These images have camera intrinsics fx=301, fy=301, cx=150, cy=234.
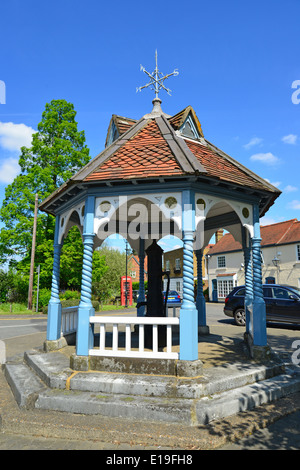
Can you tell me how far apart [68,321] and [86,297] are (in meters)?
3.04

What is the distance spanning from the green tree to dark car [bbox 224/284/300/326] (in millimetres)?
12016

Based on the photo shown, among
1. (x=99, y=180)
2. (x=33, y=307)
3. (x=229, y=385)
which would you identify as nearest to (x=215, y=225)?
(x=99, y=180)

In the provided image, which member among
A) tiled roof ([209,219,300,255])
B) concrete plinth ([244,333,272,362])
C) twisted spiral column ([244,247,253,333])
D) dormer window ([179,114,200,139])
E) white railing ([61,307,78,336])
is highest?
tiled roof ([209,219,300,255])

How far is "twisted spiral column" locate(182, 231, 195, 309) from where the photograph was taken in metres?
5.25

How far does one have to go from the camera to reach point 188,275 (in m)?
5.36

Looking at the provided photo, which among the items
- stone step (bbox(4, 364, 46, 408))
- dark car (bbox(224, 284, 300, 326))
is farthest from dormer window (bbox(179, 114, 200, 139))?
dark car (bbox(224, 284, 300, 326))

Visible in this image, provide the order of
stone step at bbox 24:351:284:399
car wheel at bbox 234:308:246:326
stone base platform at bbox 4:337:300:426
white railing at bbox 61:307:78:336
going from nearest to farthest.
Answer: stone base platform at bbox 4:337:300:426, stone step at bbox 24:351:284:399, white railing at bbox 61:307:78:336, car wheel at bbox 234:308:246:326

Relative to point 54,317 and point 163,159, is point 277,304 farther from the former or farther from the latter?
point 163,159

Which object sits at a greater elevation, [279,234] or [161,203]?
[279,234]

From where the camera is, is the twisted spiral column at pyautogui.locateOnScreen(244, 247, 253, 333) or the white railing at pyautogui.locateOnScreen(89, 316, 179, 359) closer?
the white railing at pyautogui.locateOnScreen(89, 316, 179, 359)

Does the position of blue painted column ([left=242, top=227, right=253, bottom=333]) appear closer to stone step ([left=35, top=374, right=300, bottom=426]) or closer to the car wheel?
stone step ([left=35, top=374, right=300, bottom=426])

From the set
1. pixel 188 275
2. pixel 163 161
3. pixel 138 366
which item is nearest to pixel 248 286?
pixel 188 275

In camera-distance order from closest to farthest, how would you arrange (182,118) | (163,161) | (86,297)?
(86,297), (163,161), (182,118)
